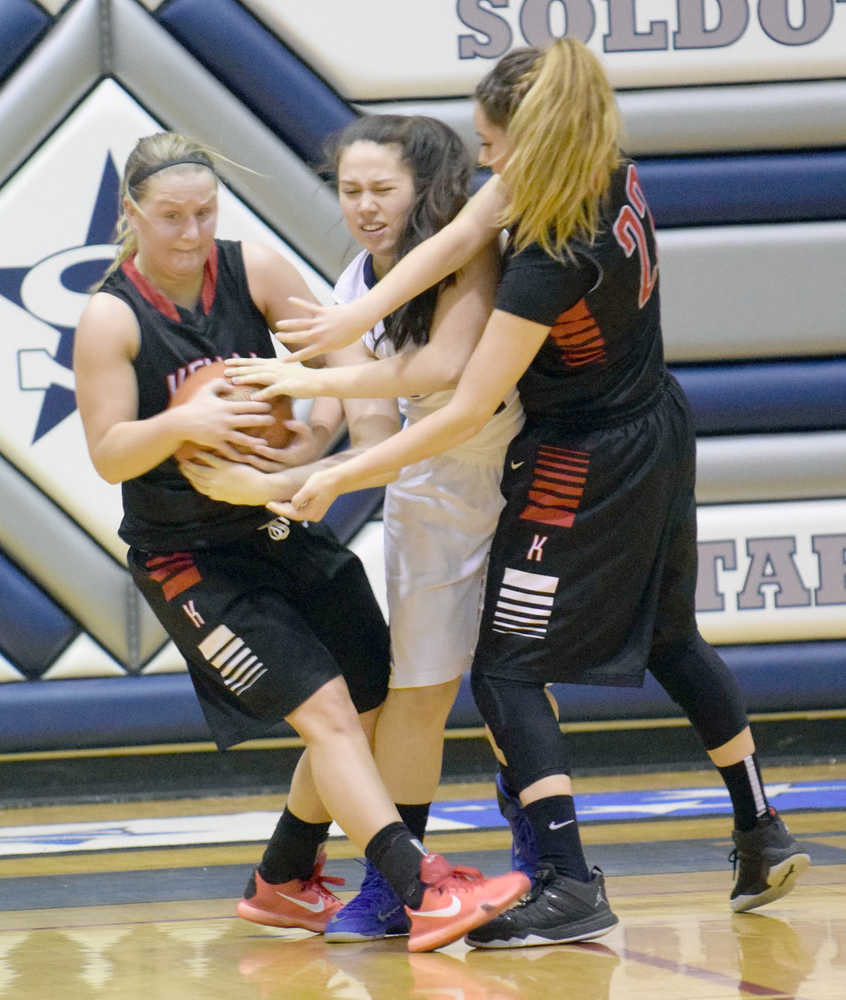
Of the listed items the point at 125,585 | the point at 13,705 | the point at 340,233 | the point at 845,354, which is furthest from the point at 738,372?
the point at 13,705

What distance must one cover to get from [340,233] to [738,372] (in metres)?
1.03

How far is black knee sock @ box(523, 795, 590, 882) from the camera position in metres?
1.99

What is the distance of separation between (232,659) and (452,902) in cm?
45

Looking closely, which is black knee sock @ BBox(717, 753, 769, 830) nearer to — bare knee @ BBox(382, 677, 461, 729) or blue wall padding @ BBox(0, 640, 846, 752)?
bare knee @ BBox(382, 677, 461, 729)

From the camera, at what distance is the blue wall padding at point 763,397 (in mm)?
3688

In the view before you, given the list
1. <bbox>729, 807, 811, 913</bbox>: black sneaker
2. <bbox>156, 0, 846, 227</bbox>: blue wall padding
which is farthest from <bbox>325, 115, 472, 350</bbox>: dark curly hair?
<bbox>156, 0, 846, 227</bbox>: blue wall padding

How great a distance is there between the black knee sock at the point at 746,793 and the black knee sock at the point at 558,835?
0.32 m

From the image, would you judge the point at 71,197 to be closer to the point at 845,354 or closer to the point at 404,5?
the point at 404,5

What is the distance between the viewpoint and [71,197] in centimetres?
360

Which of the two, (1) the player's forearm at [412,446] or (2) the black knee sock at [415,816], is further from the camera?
(2) the black knee sock at [415,816]

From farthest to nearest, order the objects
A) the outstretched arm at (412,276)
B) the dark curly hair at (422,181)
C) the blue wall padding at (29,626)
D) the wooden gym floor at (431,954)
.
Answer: the blue wall padding at (29,626) → the dark curly hair at (422,181) → the outstretched arm at (412,276) → the wooden gym floor at (431,954)

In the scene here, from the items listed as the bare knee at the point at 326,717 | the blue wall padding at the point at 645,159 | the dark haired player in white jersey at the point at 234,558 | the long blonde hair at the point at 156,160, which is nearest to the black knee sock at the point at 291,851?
the dark haired player in white jersey at the point at 234,558

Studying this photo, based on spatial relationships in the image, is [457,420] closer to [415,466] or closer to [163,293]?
[415,466]

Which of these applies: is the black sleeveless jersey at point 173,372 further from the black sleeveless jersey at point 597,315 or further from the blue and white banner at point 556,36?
the blue and white banner at point 556,36
